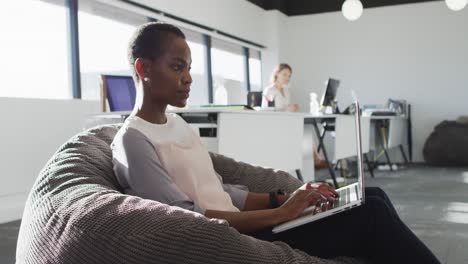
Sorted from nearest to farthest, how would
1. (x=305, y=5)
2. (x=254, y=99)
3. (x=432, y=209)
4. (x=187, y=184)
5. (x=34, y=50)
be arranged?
(x=187, y=184)
(x=432, y=209)
(x=254, y=99)
(x=34, y=50)
(x=305, y=5)

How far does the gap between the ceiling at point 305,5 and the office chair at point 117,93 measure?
4.77 meters

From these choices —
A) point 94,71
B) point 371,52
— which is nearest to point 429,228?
point 94,71

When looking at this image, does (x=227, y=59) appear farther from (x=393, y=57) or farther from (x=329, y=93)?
(x=329, y=93)

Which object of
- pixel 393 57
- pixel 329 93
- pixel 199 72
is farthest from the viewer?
pixel 393 57

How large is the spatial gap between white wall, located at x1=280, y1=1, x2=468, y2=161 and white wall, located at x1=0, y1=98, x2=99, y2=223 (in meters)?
5.08

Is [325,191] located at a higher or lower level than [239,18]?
lower

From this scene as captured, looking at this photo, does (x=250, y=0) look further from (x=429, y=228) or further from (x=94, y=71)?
(x=429, y=228)

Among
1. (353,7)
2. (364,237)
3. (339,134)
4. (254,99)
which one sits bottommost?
(364,237)

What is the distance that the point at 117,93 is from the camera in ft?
12.0

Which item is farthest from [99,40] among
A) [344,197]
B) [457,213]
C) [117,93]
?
[344,197]

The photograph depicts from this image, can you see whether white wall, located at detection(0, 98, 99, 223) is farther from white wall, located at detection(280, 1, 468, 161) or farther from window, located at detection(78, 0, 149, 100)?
white wall, located at detection(280, 1, 468, 161)

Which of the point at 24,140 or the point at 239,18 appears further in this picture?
the point at 239,18

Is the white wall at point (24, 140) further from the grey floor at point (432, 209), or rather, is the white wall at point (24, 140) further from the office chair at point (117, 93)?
the office chair at point (117, 93)

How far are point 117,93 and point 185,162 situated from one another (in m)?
2.39
